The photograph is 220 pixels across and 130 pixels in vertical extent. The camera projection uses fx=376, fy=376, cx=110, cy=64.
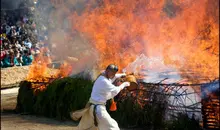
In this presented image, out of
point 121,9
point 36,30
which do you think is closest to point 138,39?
point 121,9

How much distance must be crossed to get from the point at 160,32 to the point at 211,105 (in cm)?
407

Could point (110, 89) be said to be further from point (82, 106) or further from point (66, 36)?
point (66, 36)

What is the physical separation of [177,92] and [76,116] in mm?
2478

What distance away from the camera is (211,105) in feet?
26.3

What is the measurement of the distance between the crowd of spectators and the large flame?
7076mm

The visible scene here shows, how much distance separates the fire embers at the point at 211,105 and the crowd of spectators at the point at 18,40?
12480mm

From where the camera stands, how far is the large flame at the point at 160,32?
1069 centimetres

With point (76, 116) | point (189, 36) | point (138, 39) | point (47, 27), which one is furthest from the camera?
point (47, 27)

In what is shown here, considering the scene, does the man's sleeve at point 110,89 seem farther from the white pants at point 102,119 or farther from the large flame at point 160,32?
the large flame at point 160,32

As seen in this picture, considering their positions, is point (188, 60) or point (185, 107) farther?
point (188, 60)

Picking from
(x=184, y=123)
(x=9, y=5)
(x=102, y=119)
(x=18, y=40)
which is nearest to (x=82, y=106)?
(x=184, y=123)

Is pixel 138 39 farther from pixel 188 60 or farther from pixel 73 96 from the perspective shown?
pixel 73 96

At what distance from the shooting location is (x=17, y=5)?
2116 centimetres

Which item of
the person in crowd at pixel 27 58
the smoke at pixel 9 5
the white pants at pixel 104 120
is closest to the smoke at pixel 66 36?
the person in crowd at pixel 27 58
